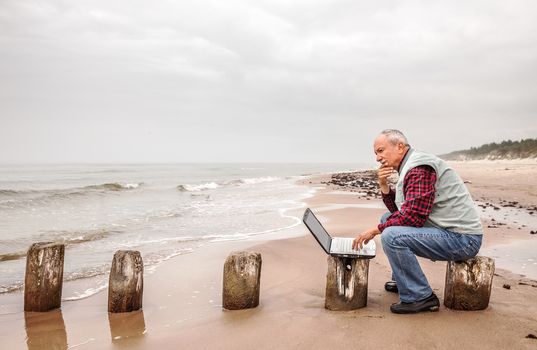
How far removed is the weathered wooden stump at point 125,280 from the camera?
4789 mm

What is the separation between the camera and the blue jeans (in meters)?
4.00

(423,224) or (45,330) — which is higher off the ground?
(423,224)

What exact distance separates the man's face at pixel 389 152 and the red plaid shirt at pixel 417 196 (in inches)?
14.5

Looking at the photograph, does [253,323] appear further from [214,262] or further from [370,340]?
[214,262]

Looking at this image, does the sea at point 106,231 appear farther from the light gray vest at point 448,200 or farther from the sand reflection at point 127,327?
the light gray vest at point 448,200

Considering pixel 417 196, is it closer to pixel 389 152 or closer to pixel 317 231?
pixel 389 152

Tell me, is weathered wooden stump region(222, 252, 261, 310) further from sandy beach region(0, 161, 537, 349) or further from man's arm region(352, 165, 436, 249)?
man's arm region(352, 165, 436, 249)

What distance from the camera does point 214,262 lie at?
24.8ft

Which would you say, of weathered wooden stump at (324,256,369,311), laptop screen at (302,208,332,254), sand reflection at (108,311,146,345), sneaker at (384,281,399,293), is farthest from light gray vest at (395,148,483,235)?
sand reflection at (108,311,146,345)

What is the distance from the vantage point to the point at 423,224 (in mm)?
4074

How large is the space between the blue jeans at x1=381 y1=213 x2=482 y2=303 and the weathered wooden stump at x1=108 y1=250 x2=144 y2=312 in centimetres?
284

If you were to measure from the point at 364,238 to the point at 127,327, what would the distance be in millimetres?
2725

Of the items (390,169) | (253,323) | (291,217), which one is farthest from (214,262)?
(291,217)

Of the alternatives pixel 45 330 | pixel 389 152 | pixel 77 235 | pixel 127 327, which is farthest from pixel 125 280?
pixel 77 235
